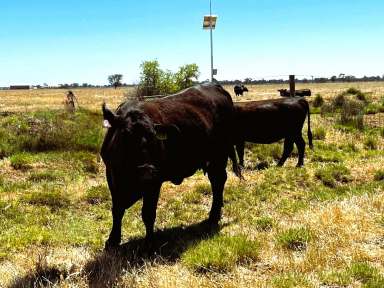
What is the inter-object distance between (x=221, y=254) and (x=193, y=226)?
5.35ft

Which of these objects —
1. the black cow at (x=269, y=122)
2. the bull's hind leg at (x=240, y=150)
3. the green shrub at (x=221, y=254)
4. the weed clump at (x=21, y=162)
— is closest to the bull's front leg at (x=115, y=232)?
the green shrub at (x=221, y=254)

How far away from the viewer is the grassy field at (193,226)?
462 cm

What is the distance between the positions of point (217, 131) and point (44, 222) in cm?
272

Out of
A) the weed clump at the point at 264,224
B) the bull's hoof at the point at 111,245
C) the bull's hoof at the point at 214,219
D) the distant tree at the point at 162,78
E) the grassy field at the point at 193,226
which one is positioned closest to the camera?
the grassy field at the point at 193,226

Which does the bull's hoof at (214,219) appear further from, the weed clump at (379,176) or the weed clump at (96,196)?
the weed clump at (379,176)

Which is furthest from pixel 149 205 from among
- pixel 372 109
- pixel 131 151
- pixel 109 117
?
pixel 372 109

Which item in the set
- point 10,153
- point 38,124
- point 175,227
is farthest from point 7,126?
point 175,227

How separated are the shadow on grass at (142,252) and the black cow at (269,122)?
212 inches

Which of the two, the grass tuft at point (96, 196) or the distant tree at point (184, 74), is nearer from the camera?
the grass tuft at point (96, 196)

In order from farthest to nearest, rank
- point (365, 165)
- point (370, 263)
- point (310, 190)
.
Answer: point (365, 165)
point (310, 190)
point (370, 263)

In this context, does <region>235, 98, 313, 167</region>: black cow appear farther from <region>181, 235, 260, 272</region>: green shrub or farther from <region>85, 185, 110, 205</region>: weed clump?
<region>181, 235, 260, 272</region>: green shrub

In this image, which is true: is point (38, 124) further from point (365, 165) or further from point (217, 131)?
point (365, 165)

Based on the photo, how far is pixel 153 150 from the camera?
4.96 meters

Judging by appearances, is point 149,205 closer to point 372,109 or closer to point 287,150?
point 287,150
